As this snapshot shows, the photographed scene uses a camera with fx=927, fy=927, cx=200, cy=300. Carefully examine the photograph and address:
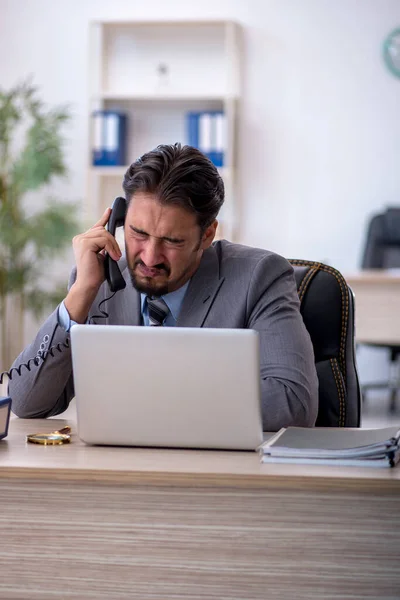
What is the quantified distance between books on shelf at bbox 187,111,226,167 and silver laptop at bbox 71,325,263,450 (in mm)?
4187

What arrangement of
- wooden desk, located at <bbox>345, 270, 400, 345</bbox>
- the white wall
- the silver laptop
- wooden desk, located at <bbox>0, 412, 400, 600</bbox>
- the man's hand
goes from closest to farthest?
1. wooden desk, located at <bbox>0, 412, 400, 600</bbox>
2. the silver laptop
3. the man's hand
4. wooden desk, located at <bbox>345, 270, 400, 345</bbox>
5. the white wall

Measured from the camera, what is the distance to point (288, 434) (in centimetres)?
145

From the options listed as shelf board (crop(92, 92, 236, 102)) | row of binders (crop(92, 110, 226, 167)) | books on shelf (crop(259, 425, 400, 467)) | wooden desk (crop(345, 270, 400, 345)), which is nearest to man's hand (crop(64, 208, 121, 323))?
books on shelf (crop(259, 425, 400, 467))

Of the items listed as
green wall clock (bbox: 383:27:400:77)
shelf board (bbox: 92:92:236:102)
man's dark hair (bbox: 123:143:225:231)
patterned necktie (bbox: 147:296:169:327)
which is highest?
green wall clock (bbox: 383:27:400:77)

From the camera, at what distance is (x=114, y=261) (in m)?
1.89

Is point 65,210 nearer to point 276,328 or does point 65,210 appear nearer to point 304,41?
point 304,41

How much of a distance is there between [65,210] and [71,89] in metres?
0.98

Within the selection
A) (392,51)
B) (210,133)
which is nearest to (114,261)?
(210,133)

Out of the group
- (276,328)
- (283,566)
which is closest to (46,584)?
(283,566)

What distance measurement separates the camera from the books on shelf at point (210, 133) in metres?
5.45

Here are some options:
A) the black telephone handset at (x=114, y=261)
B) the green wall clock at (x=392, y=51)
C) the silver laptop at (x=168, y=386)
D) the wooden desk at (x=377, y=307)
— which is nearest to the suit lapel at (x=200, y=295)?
the black telephone handset at (x=114, y=261)

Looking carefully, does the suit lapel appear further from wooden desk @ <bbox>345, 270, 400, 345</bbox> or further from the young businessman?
wooden desk @ <bbox>345, 270, 400, 345</bbox>

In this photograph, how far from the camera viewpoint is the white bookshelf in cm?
568

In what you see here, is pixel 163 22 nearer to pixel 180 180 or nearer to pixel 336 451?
pixel 180 180
